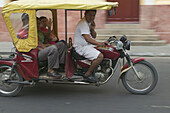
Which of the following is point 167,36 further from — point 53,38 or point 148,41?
point 53,38

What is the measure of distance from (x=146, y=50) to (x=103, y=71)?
5859mm

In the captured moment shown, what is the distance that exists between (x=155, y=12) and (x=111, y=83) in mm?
7101

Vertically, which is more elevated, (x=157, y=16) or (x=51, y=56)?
(x=157, y=16)

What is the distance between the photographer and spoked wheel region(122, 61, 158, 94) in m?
5.25

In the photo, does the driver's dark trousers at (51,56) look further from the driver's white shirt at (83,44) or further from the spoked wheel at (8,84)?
the spoked wheel at (8,84)

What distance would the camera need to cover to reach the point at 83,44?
5195 millimetres

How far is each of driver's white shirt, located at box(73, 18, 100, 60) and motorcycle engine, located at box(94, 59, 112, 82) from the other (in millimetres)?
289

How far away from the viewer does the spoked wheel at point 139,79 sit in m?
5.25

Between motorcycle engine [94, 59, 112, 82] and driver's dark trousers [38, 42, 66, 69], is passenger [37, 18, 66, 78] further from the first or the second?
motorcycle engine [94, 59, 112, 82]

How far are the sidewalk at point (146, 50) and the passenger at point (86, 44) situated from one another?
17.0ft

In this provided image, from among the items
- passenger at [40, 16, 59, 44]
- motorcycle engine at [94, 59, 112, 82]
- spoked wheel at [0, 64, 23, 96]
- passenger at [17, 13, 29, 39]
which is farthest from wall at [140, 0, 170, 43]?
spoked wheel at [0, 64, 23, 96]

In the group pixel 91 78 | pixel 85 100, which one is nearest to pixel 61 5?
pixel 91 78

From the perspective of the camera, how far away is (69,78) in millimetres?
5160

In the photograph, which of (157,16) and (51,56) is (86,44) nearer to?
(51,56)
